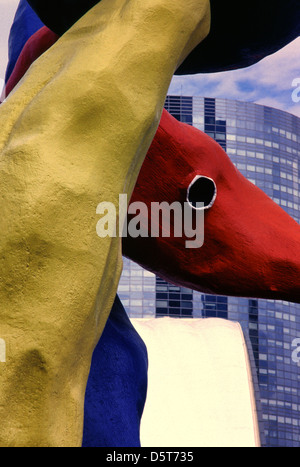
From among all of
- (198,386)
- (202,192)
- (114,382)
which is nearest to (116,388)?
(114,382)

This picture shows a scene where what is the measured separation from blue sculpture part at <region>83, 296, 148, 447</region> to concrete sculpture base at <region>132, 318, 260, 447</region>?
389 inches

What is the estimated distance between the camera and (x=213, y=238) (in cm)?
394

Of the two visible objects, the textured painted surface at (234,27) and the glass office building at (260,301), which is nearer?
the textured painted surface at (234,27)

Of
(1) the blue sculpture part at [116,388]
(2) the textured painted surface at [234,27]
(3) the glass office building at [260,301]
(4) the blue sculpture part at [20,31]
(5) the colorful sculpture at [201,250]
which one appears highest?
(3) the glass office building at [260,301]

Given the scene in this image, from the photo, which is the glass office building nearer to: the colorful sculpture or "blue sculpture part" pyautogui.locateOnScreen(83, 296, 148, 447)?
"blue sculpture part" pyautogui.locateOnScreen(83, 296, 148, 447)

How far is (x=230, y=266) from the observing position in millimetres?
3926

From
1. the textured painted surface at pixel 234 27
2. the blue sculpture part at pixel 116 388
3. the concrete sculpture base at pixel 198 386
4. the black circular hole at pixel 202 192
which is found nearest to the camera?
the textured painted surface at pixel 234 27

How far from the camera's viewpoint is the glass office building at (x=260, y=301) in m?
41.6

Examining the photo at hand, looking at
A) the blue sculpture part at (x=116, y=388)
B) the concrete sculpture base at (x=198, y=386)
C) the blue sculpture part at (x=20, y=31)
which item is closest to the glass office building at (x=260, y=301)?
the concrete sculpture base at (x=198, y=386)

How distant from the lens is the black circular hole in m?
3.93

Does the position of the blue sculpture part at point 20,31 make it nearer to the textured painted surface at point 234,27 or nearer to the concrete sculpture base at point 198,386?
the textured painted surface at point 234,27

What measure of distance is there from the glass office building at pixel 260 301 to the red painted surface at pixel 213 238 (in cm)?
3640

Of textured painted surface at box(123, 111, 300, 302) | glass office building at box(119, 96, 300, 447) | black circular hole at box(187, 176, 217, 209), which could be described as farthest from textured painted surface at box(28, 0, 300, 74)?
glass office building at box(119, 96, 300, 447)

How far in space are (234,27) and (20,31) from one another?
2.04 meters
